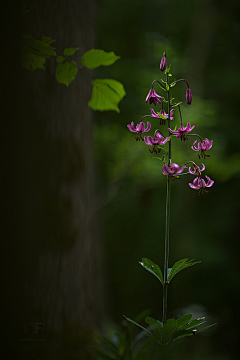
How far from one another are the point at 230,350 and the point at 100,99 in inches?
173

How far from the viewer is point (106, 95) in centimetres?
86

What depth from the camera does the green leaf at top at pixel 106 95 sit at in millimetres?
857

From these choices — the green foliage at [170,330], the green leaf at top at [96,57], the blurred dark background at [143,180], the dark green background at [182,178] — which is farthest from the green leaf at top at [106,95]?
the dark green background at [182,178]

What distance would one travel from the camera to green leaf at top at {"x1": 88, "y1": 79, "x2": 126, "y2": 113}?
857 mm

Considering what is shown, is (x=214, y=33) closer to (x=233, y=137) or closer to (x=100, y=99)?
(x=233, y=137)

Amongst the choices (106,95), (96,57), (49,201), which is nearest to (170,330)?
(49,201)

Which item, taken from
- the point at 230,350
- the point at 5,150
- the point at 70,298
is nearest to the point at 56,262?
the point at 70,298

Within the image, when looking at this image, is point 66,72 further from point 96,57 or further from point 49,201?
point 49,201

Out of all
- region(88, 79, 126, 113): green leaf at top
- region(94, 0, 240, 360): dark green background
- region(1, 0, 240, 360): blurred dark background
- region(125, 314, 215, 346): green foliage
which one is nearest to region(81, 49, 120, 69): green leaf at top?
region(88, 79, 126, 113): green leaf at top

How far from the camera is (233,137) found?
436 cm

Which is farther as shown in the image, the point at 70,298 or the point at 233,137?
the point at 233,137

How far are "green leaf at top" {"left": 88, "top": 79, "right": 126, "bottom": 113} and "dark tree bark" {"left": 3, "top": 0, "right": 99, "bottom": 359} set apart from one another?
0.36 ft

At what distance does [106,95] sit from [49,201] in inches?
13.2

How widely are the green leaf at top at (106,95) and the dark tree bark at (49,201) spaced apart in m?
0.11
